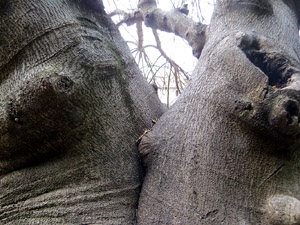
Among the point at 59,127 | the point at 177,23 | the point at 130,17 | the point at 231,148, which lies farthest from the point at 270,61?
the point at 130,17

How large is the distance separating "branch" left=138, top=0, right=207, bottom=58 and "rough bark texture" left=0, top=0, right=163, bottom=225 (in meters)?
0.63

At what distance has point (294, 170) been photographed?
Answer: 72cm

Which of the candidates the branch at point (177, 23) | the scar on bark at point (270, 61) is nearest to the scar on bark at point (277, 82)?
the scar on bark at point (270, 61)

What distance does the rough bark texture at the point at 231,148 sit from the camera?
67cm

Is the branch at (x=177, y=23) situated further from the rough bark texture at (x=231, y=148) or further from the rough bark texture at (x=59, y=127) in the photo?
the rough bark texture at (x=59, y=127)

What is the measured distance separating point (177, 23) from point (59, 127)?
1.13 m

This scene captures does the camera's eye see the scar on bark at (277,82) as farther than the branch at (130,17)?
No

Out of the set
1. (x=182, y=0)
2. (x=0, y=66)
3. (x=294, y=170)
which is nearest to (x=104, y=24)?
(x=0, y=66)

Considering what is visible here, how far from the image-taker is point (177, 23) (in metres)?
1.57

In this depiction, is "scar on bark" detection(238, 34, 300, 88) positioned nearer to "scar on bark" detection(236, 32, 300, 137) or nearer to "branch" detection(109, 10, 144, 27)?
"scar on bark" detection(236, 32, 300, 137)

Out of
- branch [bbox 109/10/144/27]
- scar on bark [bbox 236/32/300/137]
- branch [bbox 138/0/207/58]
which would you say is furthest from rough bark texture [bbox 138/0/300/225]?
branch [bbox 109/10/144/27]

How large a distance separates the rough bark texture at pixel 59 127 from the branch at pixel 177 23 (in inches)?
25.0

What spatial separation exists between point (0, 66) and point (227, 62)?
703 mm

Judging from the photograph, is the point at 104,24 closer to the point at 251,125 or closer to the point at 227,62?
the point at 227,62
